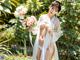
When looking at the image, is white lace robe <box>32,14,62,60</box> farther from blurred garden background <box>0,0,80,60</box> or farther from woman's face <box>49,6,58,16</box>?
blurred garden background <box>0,0,80,60</box>

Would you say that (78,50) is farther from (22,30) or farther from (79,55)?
(22,30)

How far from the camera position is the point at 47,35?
3895 millimetres

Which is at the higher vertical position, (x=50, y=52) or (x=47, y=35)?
(x=47, y=35)

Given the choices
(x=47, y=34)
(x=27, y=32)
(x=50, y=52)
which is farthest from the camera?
(x=27, y=32)

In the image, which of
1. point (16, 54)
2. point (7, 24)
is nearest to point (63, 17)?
point (16, 54)

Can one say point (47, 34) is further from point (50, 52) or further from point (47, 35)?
point (50, 52)

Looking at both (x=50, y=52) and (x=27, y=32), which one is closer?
(x=50, y=52)

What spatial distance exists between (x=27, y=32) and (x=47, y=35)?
10.4ft

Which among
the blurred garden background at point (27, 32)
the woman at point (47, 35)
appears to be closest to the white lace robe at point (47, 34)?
the woman at point (47, 35)

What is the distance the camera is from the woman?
387 centimetres

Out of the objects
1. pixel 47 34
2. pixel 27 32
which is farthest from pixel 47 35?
pixel 27 32

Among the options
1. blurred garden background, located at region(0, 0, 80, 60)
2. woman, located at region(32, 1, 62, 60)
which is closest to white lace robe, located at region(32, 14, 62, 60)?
woman, located at region(32, 1, 62, 60)

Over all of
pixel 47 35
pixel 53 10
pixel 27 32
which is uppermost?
pixel 53 10

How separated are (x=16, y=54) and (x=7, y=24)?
1310 millimetres
